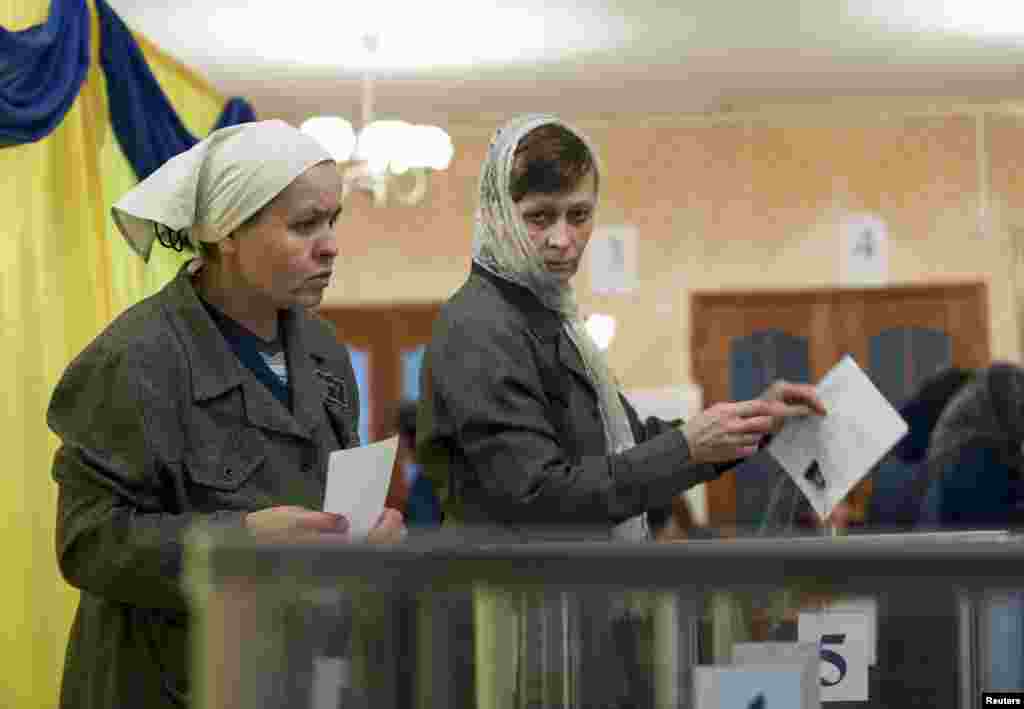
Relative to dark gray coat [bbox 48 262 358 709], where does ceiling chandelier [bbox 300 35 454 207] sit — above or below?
above

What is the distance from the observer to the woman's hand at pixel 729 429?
2.00 m

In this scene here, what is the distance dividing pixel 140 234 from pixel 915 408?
4256mm

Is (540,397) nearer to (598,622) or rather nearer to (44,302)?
(598,622)

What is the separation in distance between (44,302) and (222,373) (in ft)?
7.98

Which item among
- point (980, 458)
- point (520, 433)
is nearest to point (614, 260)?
point (980, 458)

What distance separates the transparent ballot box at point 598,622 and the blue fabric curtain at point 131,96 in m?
3.96

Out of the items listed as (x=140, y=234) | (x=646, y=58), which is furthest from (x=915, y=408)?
(x=140, y=234)

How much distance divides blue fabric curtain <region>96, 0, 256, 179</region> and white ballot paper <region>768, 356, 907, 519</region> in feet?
9.73

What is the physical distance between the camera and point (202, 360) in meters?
1.89

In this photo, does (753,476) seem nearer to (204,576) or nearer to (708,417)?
(708,417)

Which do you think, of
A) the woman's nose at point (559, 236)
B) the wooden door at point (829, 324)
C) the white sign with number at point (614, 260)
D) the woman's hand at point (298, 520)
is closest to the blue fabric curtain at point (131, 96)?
the woman's nose at point (559, 236)

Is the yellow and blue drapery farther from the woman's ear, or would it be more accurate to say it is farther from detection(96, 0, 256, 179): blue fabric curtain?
the woman's ear

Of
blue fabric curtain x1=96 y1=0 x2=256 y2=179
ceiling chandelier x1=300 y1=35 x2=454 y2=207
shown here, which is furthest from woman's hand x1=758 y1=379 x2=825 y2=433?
ceiling chandelier x1=300 y1=35 x2=454 y2=207

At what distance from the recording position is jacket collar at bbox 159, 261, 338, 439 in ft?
6.17
